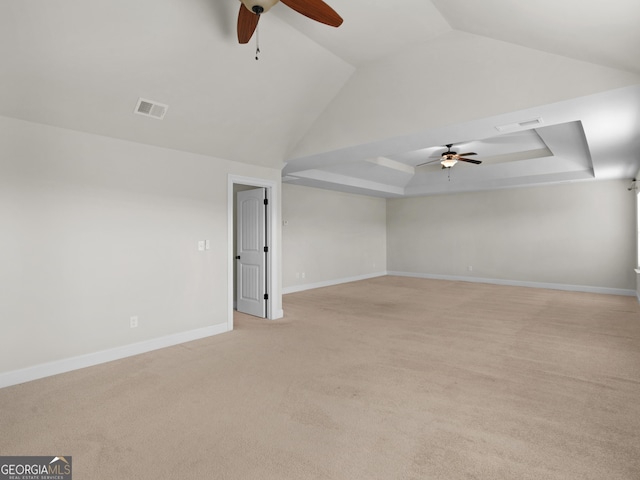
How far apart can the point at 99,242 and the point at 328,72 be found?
3.20m

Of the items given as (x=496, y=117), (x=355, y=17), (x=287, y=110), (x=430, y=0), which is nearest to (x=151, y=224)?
(x=287, y=110)

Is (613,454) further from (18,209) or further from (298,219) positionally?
(298,219)

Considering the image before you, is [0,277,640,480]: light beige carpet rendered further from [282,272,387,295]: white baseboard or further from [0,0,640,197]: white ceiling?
[282,272,387,295]: white baseboard

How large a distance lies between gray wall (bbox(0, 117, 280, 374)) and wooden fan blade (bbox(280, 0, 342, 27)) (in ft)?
8.54

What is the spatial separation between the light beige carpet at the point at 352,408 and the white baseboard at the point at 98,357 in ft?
0.36

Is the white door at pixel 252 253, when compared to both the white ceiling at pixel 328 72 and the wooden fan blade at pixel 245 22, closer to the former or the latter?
the white ceiling at pixel 328 72

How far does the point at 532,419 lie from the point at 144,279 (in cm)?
396

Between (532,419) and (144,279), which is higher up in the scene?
(144,279)

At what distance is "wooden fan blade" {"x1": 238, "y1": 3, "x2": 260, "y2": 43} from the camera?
7.77 ft

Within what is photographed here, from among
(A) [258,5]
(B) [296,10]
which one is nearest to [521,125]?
(B) [296,10]

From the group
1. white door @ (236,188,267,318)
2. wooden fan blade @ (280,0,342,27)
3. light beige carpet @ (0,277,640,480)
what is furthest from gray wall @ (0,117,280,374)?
wooden fan blade @ (280,0,342,27)

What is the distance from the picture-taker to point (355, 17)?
315 cm

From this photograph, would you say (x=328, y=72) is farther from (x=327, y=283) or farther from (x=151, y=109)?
(x=327, y=283)

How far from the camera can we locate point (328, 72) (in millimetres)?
4051
